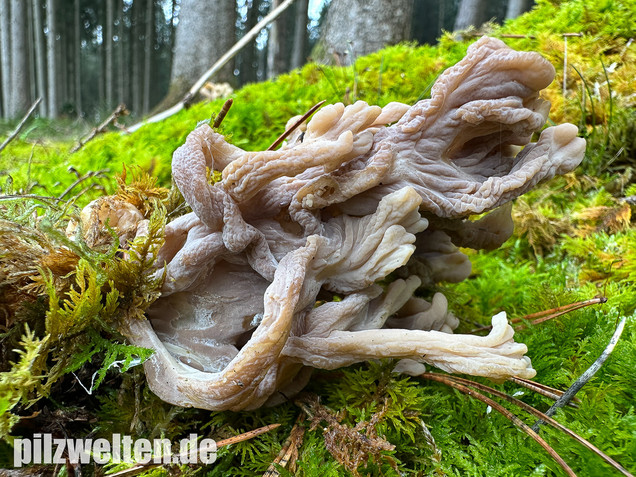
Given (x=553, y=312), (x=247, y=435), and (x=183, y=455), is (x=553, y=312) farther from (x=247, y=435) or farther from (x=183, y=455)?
(x=183, y=455)

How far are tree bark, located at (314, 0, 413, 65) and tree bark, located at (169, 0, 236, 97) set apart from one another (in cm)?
322

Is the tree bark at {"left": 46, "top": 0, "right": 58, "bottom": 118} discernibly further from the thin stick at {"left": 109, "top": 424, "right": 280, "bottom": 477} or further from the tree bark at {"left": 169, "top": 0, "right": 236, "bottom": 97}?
the thin stick at {"left": 109, "top": 424, "right": 280, "bottom": 477}

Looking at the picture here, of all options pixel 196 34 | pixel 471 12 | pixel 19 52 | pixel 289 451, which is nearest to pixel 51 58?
pixel 19 52

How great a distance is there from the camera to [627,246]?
291cm

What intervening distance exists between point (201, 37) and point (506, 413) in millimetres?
8357

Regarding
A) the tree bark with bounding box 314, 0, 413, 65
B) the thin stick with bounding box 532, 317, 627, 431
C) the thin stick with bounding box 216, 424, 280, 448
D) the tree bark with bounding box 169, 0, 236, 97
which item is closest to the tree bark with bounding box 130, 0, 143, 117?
the tree bark with bounding box 169, 0, 236, 97

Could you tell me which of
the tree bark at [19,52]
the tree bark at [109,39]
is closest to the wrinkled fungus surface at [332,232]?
the tree bark at [19,52]

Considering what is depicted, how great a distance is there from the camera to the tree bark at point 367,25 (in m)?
5.38

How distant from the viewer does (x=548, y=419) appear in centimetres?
171

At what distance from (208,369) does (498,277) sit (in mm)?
2211

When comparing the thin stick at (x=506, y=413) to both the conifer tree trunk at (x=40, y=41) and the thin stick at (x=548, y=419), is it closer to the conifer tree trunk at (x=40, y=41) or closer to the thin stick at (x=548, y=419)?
the thin stick at (x=548, y=419)

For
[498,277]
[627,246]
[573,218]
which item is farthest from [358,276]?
[573,218]

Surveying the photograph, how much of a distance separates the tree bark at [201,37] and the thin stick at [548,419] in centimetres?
740

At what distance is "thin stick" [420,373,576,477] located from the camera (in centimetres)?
155
